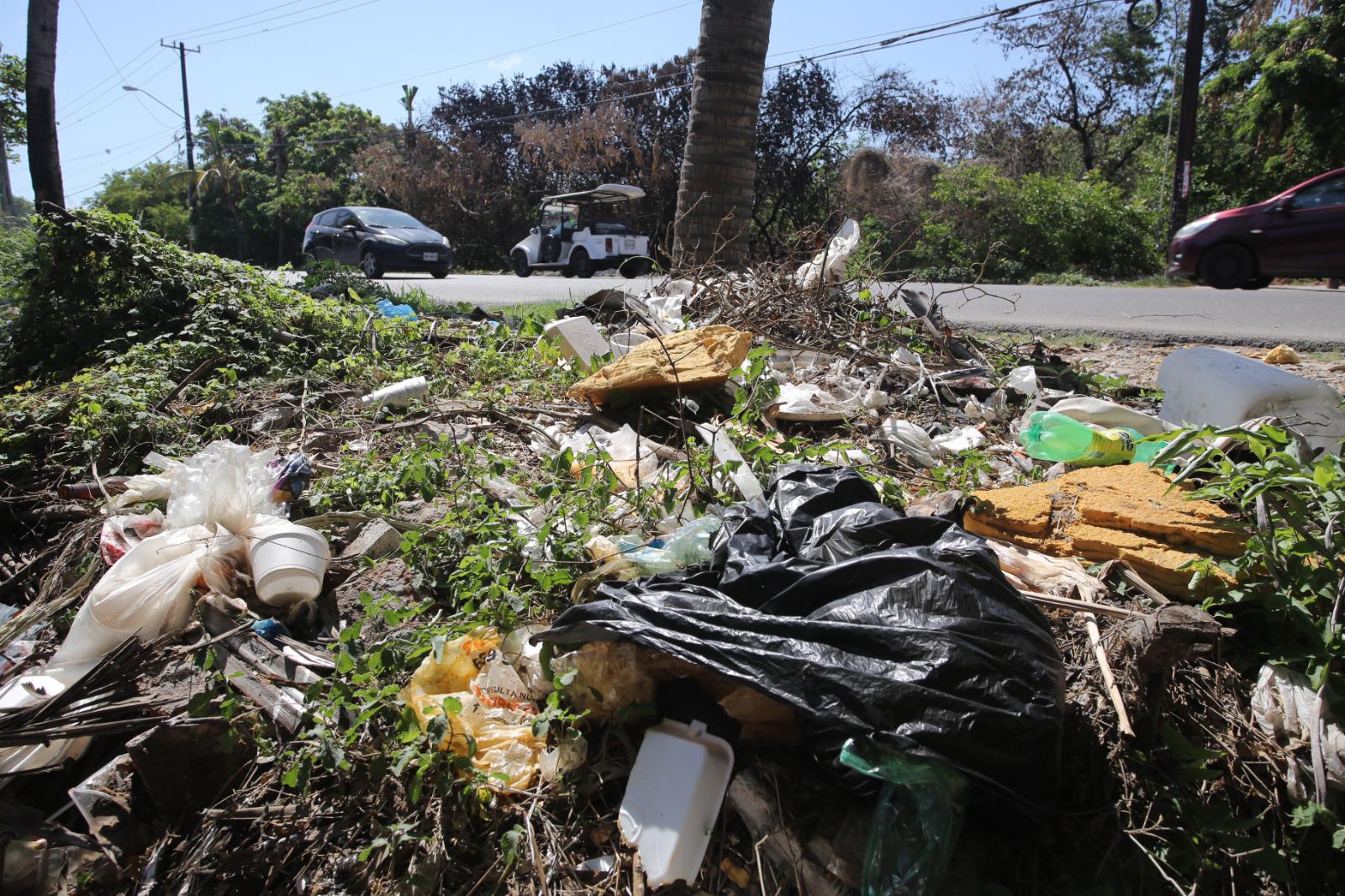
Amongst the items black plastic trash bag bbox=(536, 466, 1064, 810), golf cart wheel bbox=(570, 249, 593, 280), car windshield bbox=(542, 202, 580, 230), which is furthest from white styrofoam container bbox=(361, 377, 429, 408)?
car windshield bbox=(542, 202, 580, 230)

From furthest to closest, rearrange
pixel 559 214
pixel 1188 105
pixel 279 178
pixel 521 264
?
pixel 279 178 < pixel 521 264 < pixel 559 214 < pixel 1188 105

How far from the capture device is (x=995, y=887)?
159 cm

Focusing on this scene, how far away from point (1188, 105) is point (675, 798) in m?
16.3

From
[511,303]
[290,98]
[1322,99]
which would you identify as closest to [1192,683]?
[511,303]

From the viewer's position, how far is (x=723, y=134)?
631 cm

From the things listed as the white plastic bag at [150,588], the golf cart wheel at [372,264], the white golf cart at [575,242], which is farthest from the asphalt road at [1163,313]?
the white golf cart at [575,242]

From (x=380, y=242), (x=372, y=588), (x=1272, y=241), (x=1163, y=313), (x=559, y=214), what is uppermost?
(x=559, y=214)

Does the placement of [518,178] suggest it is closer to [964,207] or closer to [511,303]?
[964,207]

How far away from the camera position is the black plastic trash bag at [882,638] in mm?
1574

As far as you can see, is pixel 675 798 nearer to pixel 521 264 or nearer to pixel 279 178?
pixel 521 264

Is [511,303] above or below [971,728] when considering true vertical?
above

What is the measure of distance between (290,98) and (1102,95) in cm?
3372

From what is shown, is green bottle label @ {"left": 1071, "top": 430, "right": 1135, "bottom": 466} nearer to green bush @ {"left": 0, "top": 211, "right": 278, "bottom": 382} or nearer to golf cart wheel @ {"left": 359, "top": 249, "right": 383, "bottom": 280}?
green bush @ {"left": 0, "top": 211, "right": 278, "bottom": 382}

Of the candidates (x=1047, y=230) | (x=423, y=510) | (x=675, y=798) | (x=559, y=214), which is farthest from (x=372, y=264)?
(x=675, y=798)
